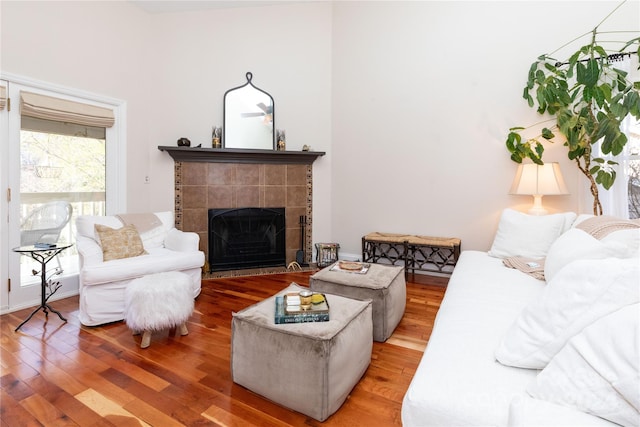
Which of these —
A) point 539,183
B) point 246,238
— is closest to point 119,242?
point 246,238

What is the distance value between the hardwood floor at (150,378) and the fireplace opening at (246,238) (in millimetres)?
1523

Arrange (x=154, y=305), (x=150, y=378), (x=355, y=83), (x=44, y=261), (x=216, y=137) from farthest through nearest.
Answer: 1. (x=355, y=83)
2. (x=216, y=137)
3. (x=44, y=261)
4. (x=154, y=305)
5. (x=150, y=378)

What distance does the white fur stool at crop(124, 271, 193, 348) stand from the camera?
2125mm

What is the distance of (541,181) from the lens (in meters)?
3.10

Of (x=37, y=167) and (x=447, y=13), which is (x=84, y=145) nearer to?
(x=37, y=167)

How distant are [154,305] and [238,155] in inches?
94.3

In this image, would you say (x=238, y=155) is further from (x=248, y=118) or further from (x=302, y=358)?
(x=302, y=358)

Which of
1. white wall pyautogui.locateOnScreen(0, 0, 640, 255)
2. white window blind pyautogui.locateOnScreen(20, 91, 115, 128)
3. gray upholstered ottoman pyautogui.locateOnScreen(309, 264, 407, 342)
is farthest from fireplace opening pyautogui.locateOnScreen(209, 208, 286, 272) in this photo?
gray upholstered ottoman pyautogui.locateOnScreen(309, 264, 407, 342)

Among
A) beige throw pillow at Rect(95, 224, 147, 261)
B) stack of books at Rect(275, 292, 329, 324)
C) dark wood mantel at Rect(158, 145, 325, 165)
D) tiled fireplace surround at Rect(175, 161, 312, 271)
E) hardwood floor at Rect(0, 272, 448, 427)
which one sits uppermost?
dark wood mantel at Rect(158, 145, 325, 165)

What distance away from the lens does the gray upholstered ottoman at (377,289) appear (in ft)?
7.29

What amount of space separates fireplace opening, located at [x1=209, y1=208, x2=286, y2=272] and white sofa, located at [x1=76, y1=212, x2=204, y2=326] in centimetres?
81

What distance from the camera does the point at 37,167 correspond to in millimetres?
3014

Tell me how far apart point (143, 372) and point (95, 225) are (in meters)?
1.60

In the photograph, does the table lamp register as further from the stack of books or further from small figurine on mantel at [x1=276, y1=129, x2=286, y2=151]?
small figurine on mantel at [x1=276, y1=129, x2=286, y2=151]
